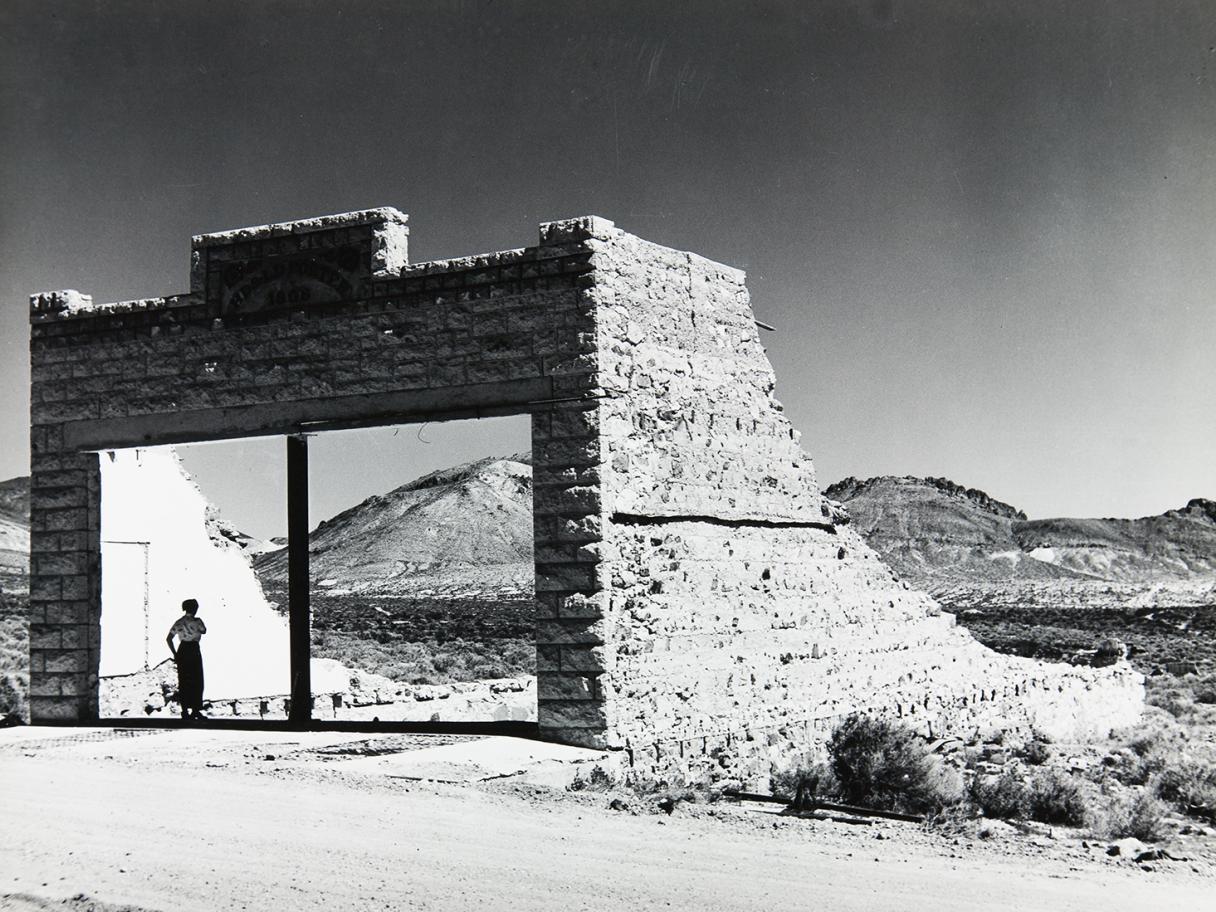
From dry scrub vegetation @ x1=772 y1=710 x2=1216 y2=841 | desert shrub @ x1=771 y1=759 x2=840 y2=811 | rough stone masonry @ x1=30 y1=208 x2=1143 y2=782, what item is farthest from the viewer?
rough stone masonry @ x1=30 y1=208 x2=1143 y2=782

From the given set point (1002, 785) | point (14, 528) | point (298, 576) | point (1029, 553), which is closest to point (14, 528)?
point (14, 528)

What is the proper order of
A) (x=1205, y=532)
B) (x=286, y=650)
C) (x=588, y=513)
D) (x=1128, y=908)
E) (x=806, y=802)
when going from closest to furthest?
(x=1128, y=908) < (x=806, y=802) < (x=588, y=513) < (x=286, y=650) < (x=1205, y=532)

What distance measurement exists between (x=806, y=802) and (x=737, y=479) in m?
4.22

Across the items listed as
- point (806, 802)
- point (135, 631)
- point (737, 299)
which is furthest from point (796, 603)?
point (135, 631)

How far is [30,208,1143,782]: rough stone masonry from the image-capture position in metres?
11.4

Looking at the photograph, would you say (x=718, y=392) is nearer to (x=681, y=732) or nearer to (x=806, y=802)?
(x=681, y=732)

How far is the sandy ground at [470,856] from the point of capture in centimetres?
683

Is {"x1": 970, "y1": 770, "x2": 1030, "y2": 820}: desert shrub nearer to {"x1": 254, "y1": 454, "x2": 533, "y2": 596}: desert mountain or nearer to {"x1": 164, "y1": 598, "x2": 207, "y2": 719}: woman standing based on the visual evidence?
{"x1": 164, "y1": 598, "x2": 207, "y2": 719}: woman standing

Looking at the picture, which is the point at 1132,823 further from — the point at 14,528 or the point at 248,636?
the point at 14,528

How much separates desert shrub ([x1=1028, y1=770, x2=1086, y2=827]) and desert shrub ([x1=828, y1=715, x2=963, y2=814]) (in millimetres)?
651

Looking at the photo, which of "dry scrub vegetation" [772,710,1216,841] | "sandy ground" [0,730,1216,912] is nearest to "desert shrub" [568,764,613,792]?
"sandy ground" [0,730,1216,912]

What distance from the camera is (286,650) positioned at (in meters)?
19.6

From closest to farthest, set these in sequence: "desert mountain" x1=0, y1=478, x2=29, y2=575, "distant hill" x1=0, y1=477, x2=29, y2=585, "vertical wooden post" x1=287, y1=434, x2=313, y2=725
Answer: "vertical wooden post" x1=287, y1=434, x2=313, y2=725, "distant hill" x1=0, y1=477, x2=29, y2=585, "desert mountain" x1=0, y1=478, x2=29, y2=575

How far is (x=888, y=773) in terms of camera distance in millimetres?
10906
